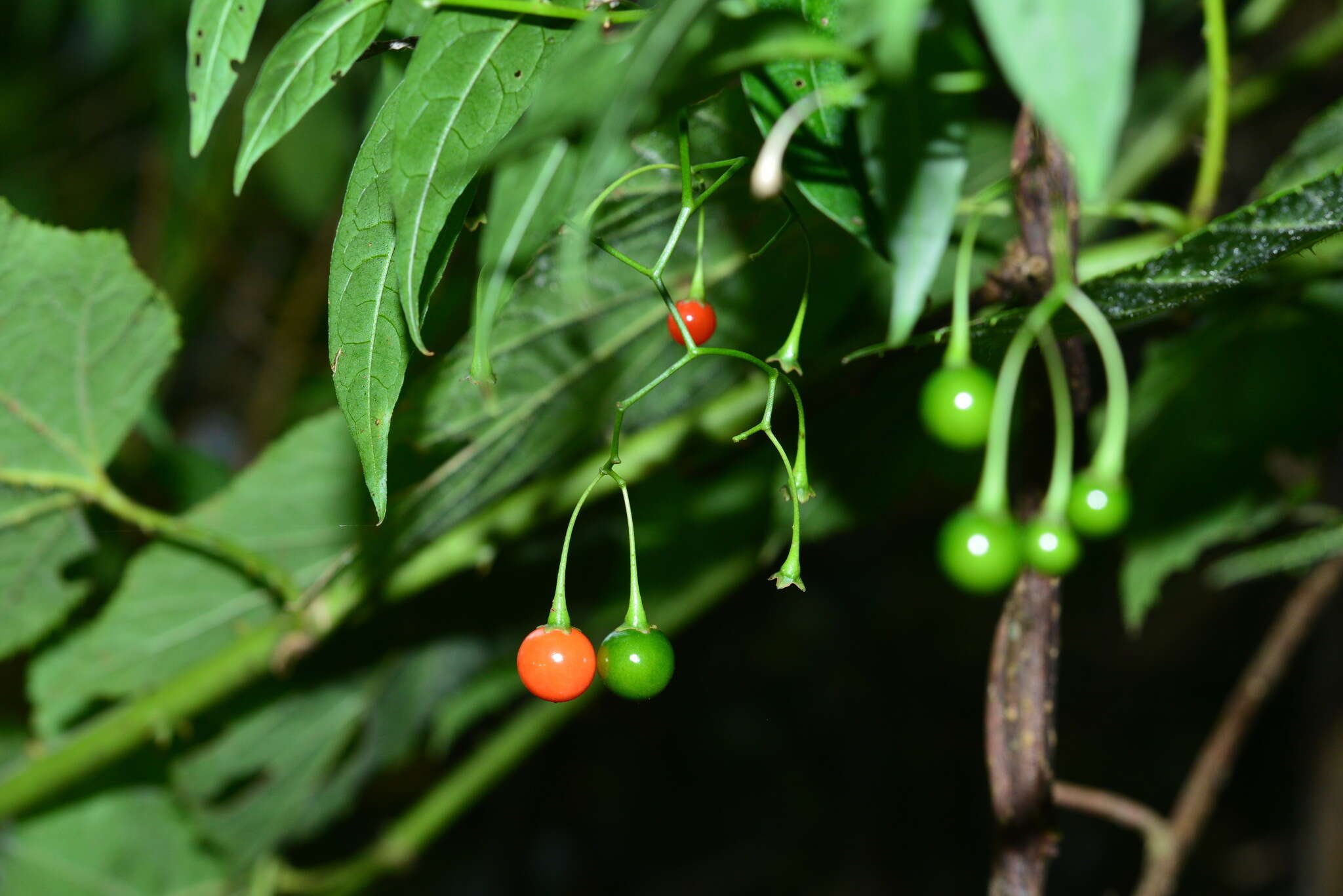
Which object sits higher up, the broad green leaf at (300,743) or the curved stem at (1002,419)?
the curved stem at (1002,419)

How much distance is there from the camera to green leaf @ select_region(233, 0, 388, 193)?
488mm

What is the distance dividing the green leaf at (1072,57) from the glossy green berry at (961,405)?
0.38 feet

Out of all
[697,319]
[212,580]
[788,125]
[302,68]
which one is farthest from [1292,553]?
[212,580]

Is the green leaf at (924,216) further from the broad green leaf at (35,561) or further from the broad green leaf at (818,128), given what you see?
the broad green leaf at (35,561)

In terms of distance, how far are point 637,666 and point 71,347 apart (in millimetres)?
599

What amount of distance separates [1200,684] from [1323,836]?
3.40 feet

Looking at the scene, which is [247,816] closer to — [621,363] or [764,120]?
[621,363]

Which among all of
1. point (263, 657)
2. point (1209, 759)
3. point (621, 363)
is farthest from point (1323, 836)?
point (263, 657)

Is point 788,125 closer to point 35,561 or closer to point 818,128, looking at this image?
point 818,128

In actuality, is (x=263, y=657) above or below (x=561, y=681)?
below

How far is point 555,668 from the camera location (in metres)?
0.52

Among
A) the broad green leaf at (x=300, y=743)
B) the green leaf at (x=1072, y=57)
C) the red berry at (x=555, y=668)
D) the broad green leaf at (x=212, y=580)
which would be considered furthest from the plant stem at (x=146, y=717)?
the green leaf at (x=1072, y=57)

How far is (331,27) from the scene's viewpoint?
0.49m

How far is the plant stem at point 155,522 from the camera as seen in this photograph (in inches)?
34.1
